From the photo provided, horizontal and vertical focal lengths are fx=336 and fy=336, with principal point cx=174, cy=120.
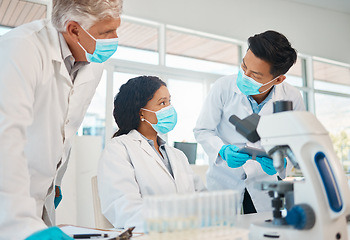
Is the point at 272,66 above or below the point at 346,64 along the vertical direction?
below

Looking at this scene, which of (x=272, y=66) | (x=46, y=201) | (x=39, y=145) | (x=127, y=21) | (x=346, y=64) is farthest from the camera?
(x=346, y=64)

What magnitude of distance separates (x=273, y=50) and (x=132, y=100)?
0.74 metres

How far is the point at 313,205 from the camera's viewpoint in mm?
755

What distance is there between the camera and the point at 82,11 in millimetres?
1121

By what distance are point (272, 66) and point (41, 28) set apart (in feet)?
3.54

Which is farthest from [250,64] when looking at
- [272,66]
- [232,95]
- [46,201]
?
[46,201]

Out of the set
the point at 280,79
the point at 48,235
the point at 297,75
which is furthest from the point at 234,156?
the point at 297,75

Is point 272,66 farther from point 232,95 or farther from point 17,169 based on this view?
point 17,169

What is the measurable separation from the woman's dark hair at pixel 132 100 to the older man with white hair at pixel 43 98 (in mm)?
268

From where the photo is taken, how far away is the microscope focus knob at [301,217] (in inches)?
29.2

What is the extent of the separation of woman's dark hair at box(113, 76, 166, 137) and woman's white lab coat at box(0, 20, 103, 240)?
25 centimetres

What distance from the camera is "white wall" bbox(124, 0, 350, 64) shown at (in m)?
4.53

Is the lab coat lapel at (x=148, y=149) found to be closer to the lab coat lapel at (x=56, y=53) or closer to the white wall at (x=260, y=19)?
the lab coat lapel at (x=56, y=53)

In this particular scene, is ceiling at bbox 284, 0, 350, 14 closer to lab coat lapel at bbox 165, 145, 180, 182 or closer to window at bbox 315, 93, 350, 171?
window at bbox 315, 93, 350, 171
